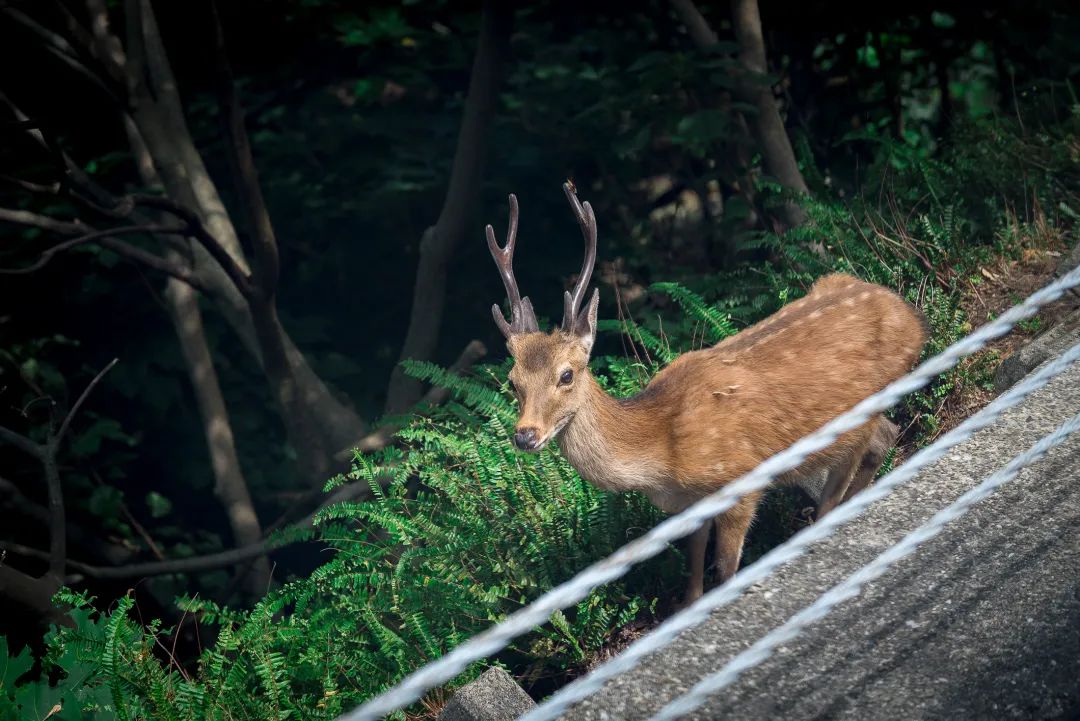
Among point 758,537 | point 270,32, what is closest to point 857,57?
point 270,32

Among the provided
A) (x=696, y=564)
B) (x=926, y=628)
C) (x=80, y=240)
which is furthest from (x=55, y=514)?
(x=926, y=628)

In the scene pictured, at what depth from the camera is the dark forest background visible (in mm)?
6273

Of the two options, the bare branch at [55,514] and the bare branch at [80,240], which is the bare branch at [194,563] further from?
the bare branch at [80,240]

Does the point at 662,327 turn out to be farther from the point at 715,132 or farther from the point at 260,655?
the point at 260,655

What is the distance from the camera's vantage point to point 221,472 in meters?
7.66

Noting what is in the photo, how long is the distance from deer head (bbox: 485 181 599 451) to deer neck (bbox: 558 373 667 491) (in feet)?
0.21

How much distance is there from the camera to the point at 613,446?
444cm

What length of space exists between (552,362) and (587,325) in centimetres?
Result: 27

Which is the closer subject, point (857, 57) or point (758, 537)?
point (758, 537)

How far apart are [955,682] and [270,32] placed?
6230 mm

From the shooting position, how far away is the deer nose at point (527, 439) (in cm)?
430

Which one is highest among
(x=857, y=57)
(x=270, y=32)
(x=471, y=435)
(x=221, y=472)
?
(x=270, y=32)

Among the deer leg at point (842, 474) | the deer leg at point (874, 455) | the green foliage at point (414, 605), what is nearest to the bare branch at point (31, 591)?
the green foliage at point (414, 605)

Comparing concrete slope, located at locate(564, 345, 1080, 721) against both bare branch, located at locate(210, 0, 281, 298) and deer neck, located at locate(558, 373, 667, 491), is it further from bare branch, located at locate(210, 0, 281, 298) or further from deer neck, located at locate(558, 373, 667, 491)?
bare branch, located at locate(210, 0, 281, 298)
